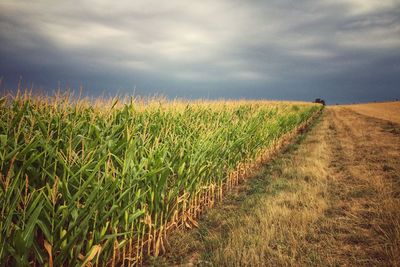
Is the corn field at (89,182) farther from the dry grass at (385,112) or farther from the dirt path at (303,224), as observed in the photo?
the dry grass at (385,112)

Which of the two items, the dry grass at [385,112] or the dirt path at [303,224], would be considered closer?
the dirt path at [303,224]

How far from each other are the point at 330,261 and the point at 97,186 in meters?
3.15

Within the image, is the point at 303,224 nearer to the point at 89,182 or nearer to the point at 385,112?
the point at 89,182

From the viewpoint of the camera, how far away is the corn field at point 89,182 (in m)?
2.57

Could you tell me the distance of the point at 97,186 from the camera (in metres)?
2.72

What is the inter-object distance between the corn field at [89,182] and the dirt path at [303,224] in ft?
1.65

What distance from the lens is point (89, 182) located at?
2732 millimetres

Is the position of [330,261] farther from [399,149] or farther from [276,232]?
[399,149]

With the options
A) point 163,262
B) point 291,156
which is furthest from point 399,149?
point 163,262

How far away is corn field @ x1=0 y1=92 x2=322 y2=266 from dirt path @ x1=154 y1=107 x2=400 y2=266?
503mm

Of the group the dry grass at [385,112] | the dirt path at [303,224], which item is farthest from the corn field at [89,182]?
the dry grass at [385,112]

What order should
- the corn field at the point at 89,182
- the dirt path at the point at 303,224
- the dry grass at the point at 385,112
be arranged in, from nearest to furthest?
1. the corn field at the point at 89,182
2. the dirt path at the point at 303,224
3. the dry grass at the point at 385,112

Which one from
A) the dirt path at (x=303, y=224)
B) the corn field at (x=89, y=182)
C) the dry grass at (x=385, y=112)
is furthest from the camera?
the dry grass at (x=385, y=112)

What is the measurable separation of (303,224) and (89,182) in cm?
367
